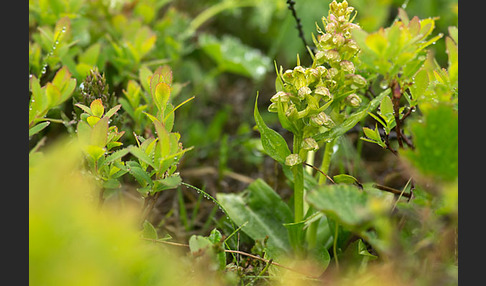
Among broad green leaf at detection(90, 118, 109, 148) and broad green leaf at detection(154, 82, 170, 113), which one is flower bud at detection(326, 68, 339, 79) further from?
broad green leaf at detection(90, 118, 109, 148)

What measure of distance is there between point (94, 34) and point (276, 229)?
1371 mm

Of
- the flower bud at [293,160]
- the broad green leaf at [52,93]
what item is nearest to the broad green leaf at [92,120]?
the broad green leaf at [52,93]

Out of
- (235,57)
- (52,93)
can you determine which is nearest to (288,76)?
(52,93)

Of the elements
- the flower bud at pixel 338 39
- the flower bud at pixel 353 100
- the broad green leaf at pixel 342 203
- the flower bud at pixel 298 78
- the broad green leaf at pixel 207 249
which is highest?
the flower bud at pixel 338 39

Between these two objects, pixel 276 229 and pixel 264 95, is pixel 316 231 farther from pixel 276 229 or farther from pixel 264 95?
pixel 264 95

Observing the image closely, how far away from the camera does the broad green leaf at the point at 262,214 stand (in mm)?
1449

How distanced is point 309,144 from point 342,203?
0.26m

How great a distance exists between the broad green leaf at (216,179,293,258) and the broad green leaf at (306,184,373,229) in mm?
469

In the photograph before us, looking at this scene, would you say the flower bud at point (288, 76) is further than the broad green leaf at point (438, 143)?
Yes

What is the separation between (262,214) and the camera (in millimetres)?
1522

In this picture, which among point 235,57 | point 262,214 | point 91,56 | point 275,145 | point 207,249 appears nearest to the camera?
point 207,249

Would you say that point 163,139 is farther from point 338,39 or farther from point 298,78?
point 338,39

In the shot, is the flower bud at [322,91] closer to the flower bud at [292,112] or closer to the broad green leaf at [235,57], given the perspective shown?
the flower bud at [292,112]

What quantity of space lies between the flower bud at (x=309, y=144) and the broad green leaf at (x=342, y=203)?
22 centimetres
